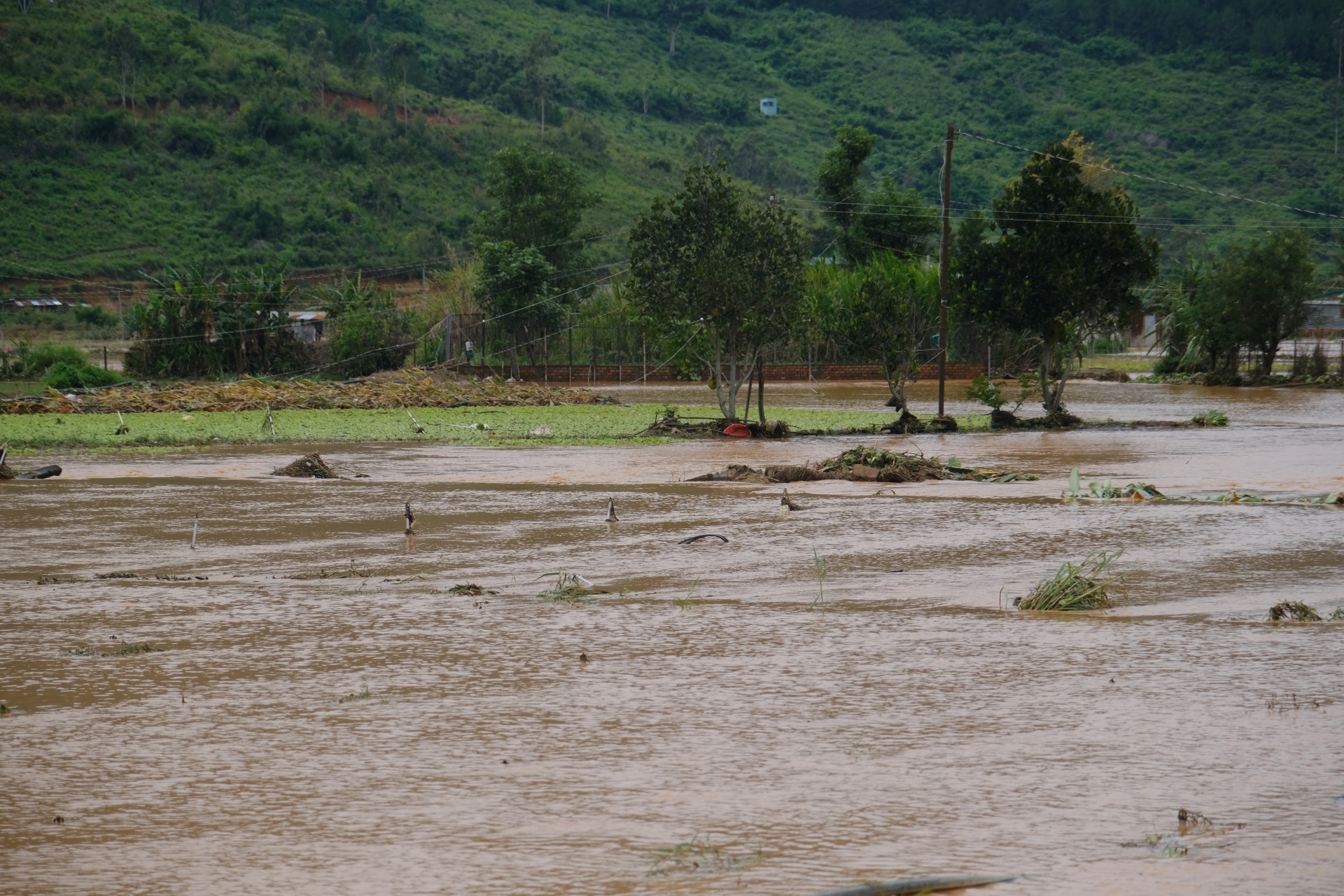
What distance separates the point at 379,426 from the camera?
101ft

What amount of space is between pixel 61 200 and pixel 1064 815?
69039 mm

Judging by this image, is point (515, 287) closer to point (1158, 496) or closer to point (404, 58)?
point (1158, 496)

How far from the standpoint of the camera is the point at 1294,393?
1650 inches

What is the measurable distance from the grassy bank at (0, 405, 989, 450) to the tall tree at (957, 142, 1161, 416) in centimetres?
259

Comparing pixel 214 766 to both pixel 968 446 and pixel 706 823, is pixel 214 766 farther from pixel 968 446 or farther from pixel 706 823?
pixel 968 446

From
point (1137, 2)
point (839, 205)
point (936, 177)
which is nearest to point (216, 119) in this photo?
point (839, 205)

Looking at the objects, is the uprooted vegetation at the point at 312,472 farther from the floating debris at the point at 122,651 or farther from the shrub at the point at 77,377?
the shrub at the point at 77,377

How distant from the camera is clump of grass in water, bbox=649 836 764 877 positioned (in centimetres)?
547

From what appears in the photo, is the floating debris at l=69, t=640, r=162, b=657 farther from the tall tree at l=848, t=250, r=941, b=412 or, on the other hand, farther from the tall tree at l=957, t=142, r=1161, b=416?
the tall tree at l=957, t=142, r=1161, b=416

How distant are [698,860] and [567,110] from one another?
314 feet

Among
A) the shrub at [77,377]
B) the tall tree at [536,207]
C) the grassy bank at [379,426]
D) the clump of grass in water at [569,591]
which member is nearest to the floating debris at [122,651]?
the clump of grass in water at [569,591]

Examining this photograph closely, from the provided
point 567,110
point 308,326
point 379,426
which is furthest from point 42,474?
point 567,110

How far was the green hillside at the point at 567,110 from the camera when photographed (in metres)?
70.3

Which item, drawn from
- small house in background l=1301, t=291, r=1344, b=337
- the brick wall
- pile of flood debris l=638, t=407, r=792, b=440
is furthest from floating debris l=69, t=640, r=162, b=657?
small house in background l=1301, t=291, r=1344, b=337
